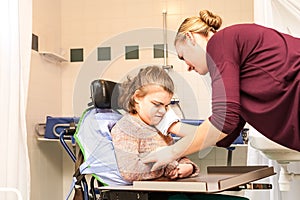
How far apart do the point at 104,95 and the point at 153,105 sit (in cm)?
36

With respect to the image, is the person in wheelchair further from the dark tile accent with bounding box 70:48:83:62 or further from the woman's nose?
the dark tile accent with bounding box 70:48:83:62

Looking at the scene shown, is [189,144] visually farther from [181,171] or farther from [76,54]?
[76,54]

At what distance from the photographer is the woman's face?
4.65 ft

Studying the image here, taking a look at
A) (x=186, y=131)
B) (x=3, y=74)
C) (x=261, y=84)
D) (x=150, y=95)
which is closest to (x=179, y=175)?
(x=186, y=131)

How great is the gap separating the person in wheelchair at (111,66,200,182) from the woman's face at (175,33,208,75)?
0.10m

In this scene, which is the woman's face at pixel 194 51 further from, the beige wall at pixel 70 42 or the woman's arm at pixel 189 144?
the beige wall at pixel 70 42

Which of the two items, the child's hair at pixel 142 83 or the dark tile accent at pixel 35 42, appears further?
the dark tile accent at pixel 35 42

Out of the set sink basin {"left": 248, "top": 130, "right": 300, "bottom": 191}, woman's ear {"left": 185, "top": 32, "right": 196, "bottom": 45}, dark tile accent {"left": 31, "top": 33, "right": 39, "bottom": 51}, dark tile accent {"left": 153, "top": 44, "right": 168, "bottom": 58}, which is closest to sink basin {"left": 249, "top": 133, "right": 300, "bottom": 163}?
sink basin {"left": 248, "top": 130, "right": 300, "bottom": 191}

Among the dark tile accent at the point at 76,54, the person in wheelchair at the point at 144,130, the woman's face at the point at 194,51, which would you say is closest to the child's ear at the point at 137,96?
the person in wheelchair at the point at 144,130

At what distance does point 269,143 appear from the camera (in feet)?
5.60

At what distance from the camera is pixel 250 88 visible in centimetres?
130

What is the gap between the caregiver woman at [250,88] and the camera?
1.26 meters

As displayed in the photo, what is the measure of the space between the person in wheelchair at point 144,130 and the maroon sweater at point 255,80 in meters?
0.19

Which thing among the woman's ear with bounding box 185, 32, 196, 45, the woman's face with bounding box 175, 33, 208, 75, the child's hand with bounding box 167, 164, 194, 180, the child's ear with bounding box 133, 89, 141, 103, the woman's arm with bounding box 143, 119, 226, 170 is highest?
the woman's ear with bounding box 185, 32, 196, 45
